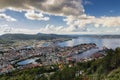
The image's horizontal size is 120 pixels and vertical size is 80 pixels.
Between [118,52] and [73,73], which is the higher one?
[118,52]

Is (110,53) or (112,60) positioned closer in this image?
→ (112,60)

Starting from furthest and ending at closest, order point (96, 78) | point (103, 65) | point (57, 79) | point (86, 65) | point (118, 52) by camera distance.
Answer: point (86, 65)
point (118, 52)
point (103, 65)
point (57, 79)
point (96, 78)

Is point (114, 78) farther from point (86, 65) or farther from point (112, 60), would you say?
point (86, 65)

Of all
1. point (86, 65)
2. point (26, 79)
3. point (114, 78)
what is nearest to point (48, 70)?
point (86, 65)

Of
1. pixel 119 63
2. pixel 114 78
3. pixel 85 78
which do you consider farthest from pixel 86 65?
pixel 114 78

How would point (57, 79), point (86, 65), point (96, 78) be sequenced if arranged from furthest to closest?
point (86, 65) → point (57, 79) → point (96, 78)

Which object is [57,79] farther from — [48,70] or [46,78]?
[48,70]

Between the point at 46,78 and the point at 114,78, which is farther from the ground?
the point at 114,78

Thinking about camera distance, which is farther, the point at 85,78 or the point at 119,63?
the point at 119,63

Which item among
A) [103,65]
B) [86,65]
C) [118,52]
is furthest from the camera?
[86,65]
